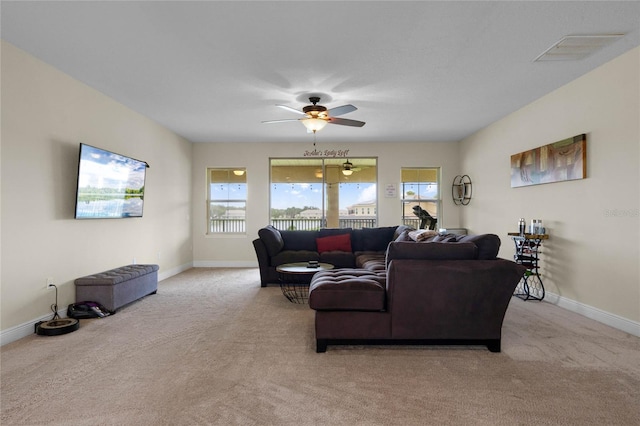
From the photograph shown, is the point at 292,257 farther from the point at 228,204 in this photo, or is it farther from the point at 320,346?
the point at 228,204

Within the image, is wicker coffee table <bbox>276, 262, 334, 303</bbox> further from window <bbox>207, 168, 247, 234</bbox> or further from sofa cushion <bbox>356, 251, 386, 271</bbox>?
window <bbox>207, 168, 247, 234</bbox>

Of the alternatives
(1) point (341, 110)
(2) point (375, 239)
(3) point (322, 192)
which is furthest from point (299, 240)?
(1) point (341, 110)

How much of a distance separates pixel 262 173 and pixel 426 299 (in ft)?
17.1

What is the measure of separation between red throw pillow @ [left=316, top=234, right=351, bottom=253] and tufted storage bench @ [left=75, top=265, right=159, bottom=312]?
266 cm

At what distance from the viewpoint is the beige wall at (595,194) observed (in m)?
3.15

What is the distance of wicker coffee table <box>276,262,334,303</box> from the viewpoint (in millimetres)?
3986

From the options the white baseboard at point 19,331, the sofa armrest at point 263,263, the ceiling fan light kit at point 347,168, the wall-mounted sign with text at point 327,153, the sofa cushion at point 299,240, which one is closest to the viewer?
the white baseboard at point 19,331

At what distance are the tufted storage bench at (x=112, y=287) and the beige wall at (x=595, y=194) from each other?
5.16 meters

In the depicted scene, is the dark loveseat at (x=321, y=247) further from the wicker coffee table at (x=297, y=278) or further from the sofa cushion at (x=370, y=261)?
the wicker coffee table at (x=297, y=278)

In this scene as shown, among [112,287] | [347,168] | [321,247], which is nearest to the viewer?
[112,287]

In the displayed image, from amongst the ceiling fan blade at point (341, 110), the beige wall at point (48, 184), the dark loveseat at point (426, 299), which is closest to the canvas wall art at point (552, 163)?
the dark loveseat at point (426, 299)

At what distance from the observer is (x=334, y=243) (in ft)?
18.4

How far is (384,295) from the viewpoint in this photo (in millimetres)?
2619

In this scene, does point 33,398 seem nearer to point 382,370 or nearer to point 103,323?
point 103,323
